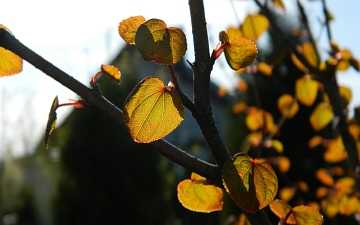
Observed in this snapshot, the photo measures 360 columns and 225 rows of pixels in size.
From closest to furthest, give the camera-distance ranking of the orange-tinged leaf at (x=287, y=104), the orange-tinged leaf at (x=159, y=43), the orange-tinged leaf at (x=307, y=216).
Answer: the orange-tinged leaf at (x=159, y=43)
the orange-tinged leaf at (x=307, y=216)
the orange-tinged leaf at (x=287, y=104)

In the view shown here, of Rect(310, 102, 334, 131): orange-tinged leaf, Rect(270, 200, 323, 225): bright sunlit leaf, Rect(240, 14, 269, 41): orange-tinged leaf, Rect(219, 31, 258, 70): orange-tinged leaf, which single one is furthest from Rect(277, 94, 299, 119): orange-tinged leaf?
Rect(219, 31, 258, 70): orange-tinged leaf

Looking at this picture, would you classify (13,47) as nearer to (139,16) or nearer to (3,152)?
(139,16)

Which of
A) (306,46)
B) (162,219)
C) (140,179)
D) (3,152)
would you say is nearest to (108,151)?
(140,179)

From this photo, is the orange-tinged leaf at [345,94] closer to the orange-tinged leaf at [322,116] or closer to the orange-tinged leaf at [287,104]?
the orange-tinged leaf at [322,116]

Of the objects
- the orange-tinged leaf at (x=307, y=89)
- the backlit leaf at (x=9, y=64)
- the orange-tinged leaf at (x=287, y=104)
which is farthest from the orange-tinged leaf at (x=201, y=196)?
the orange-tinged leaf at (x=287, y=104)

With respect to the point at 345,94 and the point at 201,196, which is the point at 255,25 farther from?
the point at 201,196
